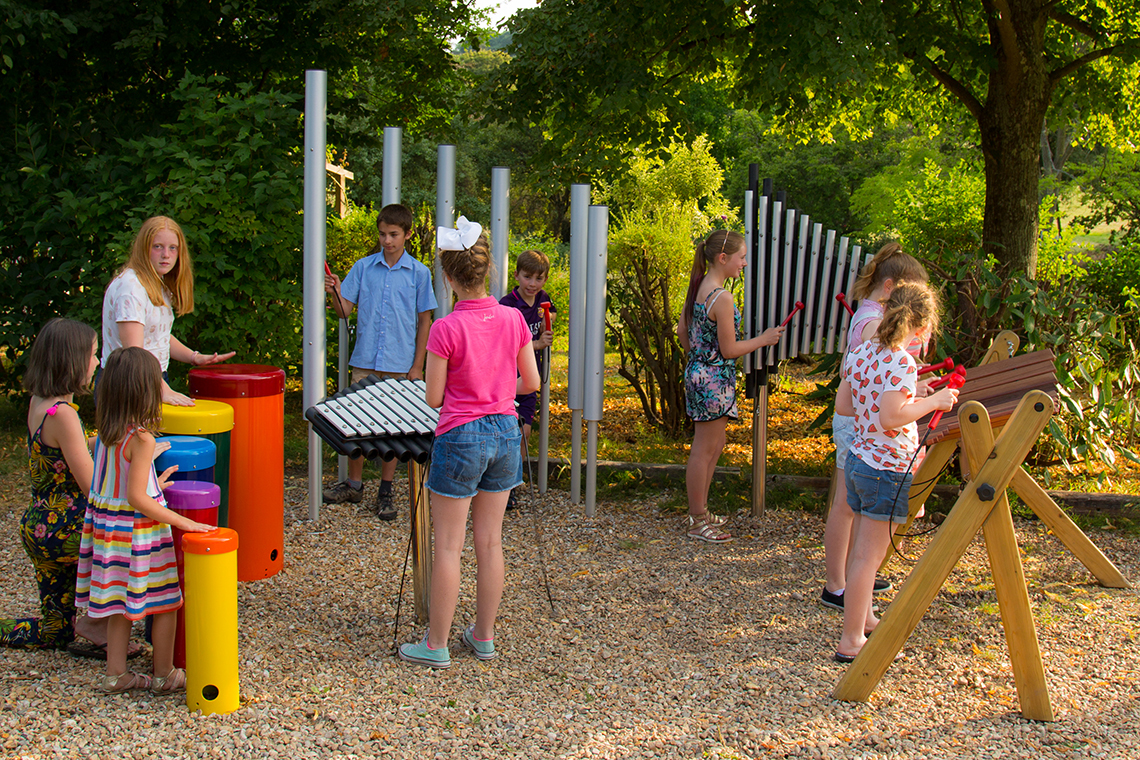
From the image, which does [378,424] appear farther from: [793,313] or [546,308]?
[793,313]

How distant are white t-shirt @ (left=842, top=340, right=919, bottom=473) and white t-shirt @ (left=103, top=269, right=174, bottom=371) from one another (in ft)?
9.63

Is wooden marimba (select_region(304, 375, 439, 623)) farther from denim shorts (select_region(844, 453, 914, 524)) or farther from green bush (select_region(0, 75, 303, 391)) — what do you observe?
green bush (select_region(0, 75, 303, 391))

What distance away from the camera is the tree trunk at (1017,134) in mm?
6922

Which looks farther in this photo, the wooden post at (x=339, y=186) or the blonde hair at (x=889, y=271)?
the wooden post at (x=339, y=186)

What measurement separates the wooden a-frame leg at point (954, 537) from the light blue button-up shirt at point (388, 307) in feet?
9.74

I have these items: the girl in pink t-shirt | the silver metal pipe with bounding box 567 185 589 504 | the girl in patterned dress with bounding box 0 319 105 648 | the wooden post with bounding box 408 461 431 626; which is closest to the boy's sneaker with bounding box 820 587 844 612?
the girl in pink t-shirt

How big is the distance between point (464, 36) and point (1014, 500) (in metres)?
5.73

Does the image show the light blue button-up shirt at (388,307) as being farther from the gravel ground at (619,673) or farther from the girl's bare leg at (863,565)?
the girl's bare leg at (863,565)

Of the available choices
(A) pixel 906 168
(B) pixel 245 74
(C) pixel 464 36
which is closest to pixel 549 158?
(C) pixel 464 36

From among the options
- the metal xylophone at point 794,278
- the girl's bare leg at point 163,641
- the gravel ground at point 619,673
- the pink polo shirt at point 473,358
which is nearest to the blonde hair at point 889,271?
the metal xylophone at point 794,278

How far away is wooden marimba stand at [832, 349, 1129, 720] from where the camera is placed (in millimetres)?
3172

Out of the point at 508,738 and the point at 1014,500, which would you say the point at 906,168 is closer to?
the point at 1014,500

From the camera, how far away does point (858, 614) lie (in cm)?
366

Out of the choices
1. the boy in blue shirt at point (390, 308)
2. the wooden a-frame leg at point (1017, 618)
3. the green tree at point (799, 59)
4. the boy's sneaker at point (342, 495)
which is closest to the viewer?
the wooden a-frame leg at point (1017, 618)
